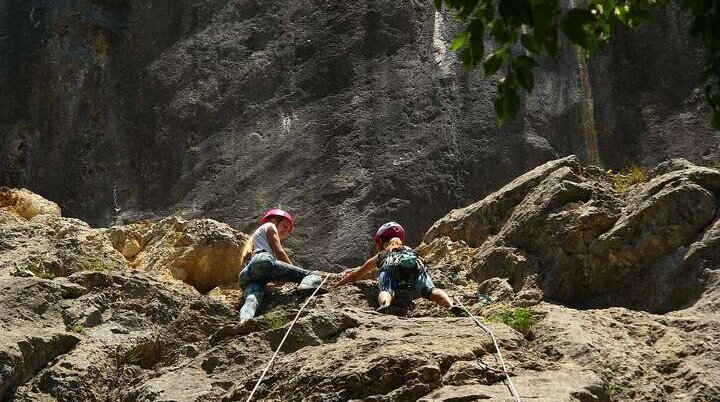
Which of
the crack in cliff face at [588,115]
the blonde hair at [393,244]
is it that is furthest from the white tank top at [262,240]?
the crack in cliff face at [588,115]

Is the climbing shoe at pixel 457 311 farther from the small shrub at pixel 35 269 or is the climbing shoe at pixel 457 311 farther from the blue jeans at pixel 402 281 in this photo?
the small shrub at pixel 35 269

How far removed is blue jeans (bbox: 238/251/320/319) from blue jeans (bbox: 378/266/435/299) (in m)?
0.90

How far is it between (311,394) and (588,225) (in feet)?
14.3

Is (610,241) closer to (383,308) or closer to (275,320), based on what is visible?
(383,308)

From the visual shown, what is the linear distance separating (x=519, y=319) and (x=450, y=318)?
1.70 ft

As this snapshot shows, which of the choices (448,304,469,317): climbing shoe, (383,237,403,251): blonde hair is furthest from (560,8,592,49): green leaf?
(383,237,403,251): blonde hair

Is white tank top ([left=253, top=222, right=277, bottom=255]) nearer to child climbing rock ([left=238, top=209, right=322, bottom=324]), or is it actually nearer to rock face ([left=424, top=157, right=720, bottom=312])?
child climbing rock ([left=238, top=209, right=322, bottom=324])

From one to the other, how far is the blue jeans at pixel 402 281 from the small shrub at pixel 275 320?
1087 millimetres

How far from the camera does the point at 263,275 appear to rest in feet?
37.0

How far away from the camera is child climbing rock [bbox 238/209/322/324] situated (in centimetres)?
1091

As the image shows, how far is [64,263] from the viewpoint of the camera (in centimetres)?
1123

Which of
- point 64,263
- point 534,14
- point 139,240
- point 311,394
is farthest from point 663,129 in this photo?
point 534,14

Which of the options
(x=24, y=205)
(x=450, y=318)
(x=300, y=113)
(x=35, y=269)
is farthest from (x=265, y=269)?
(x=300, y=113)

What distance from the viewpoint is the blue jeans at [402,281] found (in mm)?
10299
